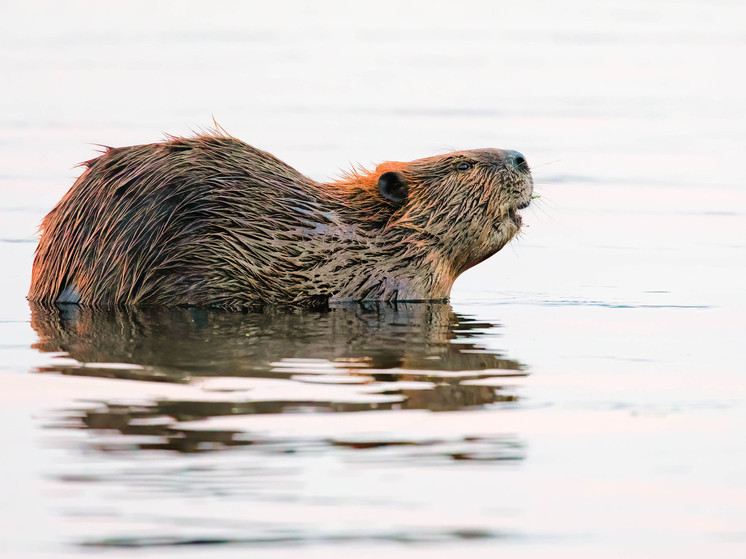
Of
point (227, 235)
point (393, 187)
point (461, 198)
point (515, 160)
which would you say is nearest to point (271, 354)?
point (227, 235)

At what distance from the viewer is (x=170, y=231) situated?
936cm

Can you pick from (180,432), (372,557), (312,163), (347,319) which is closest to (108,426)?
(180,432)

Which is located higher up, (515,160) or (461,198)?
(515,160)

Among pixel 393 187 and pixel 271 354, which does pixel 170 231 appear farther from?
pixel 271 354

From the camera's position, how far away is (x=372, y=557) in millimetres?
4543

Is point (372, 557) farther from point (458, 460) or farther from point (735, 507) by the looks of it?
point (735, 507)

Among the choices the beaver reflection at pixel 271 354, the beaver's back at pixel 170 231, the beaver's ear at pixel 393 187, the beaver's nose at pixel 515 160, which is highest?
the beaver's nose at pixel 515 160

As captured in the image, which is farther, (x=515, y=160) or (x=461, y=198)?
(x=515, y=160)

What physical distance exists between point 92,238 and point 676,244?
5720 millimetres

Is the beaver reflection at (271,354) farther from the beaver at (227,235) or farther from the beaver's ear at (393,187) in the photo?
the beaver's ear at (393,187)

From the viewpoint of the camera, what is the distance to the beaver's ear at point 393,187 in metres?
10.1

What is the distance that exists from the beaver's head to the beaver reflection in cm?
64

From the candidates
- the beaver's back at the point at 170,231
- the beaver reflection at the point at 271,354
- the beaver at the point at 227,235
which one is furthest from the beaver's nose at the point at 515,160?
the beaver's back at the point at 170,231

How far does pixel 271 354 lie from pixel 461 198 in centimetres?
309
